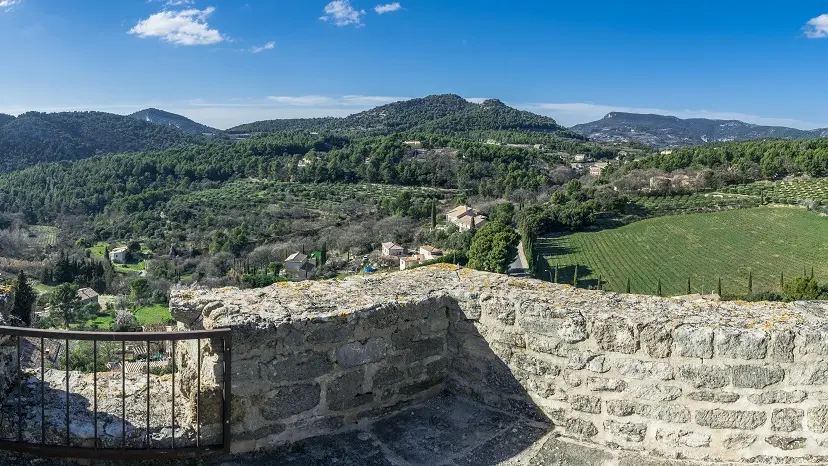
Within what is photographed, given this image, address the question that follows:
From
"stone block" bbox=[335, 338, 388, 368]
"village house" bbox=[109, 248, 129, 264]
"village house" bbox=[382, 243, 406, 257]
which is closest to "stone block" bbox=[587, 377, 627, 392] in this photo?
"stone block" bbox=[335, 338, 388, 368]

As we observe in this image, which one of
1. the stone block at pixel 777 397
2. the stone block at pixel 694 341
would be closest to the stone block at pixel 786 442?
the stone block at pixel 777 397

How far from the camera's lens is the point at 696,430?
3207 millimetres

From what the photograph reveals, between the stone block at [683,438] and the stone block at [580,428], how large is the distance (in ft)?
1.15

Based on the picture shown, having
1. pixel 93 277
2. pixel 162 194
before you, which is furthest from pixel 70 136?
pixel 93 277

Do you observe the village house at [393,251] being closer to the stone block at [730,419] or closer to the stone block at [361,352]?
the stone block at [361,352]

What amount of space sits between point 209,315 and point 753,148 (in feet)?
278

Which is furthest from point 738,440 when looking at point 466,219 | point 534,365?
point 466,219

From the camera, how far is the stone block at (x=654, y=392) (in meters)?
3.21

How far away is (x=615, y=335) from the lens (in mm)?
3279

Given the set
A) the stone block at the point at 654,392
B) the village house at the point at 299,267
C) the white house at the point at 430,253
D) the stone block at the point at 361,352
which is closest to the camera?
the stone block at the point at 654,392

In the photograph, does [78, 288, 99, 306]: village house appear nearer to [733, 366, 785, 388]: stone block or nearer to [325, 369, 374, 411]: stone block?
[325, 369, 374, 411]: stone block

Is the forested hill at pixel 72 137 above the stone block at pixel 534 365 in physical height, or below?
above

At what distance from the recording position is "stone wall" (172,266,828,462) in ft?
10.3

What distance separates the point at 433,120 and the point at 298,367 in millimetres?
145566
